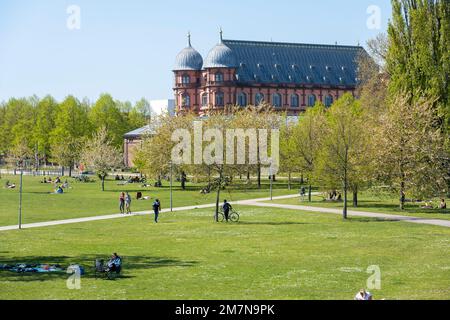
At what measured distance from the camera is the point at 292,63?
168 m

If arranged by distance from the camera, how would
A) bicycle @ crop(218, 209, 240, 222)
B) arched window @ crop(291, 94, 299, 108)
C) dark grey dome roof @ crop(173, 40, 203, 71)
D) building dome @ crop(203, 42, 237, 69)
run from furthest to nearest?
arched window @ crop(291, 94, 299, 108) → dark grey dome roof @ crop(173, 40, 203, 71) → building dome @ crop(203, 42, 237, 69) → bicycle @ crop(218, 209, 240, 222)

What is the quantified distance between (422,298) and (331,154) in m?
32.1

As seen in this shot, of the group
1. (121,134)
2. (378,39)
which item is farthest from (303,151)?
(121,134)

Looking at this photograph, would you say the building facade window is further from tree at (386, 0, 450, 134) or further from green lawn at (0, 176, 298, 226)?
tree at (386, 0, 450, 134)

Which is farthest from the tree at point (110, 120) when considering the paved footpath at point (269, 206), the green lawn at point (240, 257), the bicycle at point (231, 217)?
the green lawn at point (240, 257)

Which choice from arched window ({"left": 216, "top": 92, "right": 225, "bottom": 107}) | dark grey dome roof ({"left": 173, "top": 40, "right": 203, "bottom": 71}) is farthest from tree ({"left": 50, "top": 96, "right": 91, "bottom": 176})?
arched window ({"left": 216, "top": 92, "right": 225, "bottom": 107})

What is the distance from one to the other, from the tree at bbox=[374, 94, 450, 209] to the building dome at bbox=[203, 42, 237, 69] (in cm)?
9366

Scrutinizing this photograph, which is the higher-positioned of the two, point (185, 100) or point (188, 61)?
point (188, 61)

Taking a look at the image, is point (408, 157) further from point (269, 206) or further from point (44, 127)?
point (44, 127)

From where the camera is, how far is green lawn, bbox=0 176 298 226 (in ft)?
199

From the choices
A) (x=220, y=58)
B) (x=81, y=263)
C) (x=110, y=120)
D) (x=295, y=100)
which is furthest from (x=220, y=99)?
(x=81, y=263)

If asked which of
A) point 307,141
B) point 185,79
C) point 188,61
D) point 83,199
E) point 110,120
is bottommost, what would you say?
point 83,199

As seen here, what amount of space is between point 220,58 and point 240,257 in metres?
122
